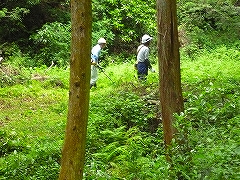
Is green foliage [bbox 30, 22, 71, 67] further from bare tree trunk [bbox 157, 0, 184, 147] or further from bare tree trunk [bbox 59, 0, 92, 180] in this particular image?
bare tree trunk [bbox 59, 0, 92, 180]

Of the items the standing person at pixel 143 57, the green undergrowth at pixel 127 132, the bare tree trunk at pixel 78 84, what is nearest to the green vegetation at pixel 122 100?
the green undergrowth at pixel 127 132

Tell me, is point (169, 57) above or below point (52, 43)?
below

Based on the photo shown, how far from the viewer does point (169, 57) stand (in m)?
5.89

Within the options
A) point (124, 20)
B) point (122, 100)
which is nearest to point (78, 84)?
point (122, 100)

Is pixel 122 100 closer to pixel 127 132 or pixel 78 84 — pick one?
pixel 127 132

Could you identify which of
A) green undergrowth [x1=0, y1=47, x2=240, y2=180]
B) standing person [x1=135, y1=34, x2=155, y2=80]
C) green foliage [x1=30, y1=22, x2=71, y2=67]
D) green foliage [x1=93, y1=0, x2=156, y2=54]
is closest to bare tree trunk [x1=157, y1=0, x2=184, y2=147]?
green undergrowth [x1=0, y1=47, x2=240, y2=180]

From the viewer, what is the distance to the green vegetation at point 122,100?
4961 millimetres

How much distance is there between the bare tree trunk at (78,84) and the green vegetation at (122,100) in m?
1.05

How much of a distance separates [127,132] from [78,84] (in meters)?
4.28

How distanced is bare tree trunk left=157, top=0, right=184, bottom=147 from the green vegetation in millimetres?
378

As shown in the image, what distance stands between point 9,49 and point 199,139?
50.7 ft

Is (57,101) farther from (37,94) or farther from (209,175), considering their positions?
(209,175)

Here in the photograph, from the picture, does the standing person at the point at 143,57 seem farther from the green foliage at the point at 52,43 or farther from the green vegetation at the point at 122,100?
the green foliage at the point at 52,43

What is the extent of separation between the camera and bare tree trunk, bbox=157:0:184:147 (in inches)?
232
